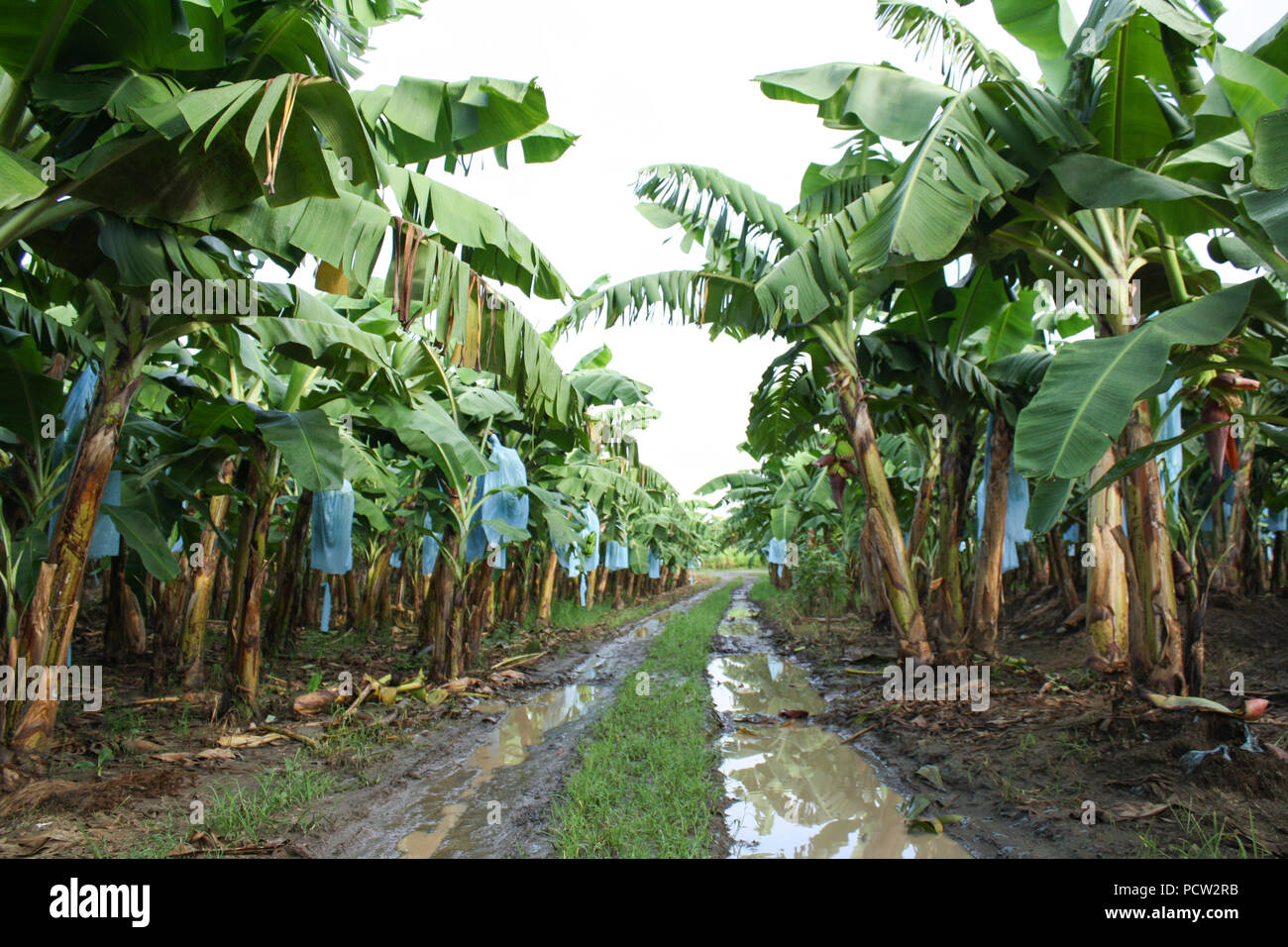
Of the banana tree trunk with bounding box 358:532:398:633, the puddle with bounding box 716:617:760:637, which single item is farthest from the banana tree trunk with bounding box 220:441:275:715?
the puddle with bounding box 716:617:760:637

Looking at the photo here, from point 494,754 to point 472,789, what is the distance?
94cm

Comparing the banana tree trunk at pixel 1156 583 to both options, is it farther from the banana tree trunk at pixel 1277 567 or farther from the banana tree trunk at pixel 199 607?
the banana tree trunk at pixel 1277 567

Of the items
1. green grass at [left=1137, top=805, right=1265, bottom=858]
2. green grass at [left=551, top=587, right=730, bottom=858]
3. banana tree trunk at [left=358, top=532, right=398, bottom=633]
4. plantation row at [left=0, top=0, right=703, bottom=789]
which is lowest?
green grass at [left=551, top=587, right=730, bottom=858]

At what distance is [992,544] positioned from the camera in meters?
6.95

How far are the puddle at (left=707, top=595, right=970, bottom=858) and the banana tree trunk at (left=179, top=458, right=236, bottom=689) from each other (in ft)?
15.1

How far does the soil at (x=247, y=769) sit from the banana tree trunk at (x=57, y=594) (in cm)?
23

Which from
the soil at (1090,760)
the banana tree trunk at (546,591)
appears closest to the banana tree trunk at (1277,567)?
the soil at (1090,760)

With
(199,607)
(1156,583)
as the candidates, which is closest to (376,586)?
(199,607)

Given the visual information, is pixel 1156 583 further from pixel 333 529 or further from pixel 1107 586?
pixel 333 529

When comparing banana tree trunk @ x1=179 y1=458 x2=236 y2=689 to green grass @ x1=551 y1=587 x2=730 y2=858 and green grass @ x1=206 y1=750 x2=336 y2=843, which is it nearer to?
green grass @ x1=206 y1=750 x2=336 y2=843

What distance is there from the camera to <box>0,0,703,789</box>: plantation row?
10.2ft

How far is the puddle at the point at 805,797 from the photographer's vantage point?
11.7 ft

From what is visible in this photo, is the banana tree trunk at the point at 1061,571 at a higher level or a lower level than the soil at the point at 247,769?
higher

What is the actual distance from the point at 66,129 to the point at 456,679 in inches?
224
